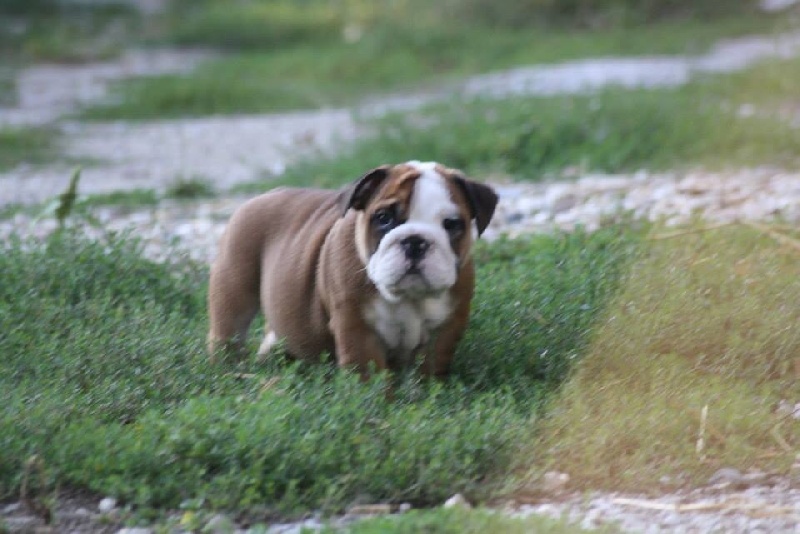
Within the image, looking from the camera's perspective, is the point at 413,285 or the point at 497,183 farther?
the point at 497,183

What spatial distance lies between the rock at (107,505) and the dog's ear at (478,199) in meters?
1.84

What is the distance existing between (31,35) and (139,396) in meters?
19.5

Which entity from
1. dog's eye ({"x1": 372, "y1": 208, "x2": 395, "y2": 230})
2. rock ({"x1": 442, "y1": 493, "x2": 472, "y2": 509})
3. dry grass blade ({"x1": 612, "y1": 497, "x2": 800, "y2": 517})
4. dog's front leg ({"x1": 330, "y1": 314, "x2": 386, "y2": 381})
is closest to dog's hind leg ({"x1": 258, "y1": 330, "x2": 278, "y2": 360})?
dog's front leg ({"x1": 330, "y1": 314, "x2": 386, "y2": 381})

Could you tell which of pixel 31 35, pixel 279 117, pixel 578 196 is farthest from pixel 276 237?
pixel 31 35

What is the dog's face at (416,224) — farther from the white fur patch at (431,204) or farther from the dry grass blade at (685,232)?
the dry grass blade at (685,232)

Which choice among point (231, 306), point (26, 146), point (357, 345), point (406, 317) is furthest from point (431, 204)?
point (26, 146)

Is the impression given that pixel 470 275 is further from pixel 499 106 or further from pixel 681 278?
pixel 499 106

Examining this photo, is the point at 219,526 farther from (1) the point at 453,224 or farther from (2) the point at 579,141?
(2) the point at 579,141

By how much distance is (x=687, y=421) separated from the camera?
4961mm

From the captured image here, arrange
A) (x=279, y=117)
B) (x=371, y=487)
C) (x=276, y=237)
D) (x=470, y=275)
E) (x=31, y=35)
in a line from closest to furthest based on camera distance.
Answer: (x=371, y=487) → (x=470, y=275) → (x=276, y=237) → (x=279, y=117) → (x=31, y=35)

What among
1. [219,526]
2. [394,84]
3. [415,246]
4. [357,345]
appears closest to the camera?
[219,526]

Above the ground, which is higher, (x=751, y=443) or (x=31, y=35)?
(x=31, y=35)

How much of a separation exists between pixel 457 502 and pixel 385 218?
1304 mm

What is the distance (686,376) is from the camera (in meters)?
5.39
